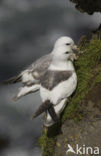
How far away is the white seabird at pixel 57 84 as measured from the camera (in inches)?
55.9

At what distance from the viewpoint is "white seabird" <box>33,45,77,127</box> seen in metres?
1.42

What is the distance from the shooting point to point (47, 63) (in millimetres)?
1577

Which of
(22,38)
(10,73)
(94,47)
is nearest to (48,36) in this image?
(22,38)

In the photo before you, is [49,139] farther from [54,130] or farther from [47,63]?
[47,63]

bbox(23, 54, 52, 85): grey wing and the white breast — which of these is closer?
the white breast

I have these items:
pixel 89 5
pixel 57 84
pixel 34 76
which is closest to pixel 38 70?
pixel 34 76

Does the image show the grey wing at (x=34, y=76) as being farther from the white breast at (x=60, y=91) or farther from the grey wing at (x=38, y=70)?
the white breast at (x=60, y=91)

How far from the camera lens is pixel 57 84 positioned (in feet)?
4.79

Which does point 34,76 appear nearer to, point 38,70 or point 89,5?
point 38,70

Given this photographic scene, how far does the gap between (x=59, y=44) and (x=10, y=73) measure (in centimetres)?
184

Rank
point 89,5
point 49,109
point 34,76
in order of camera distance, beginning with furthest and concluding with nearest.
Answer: point 89,5 < point 34,76 < point 49,109

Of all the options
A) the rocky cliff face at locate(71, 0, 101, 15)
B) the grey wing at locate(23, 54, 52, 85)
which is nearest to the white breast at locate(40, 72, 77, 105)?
the grey wing at locate(23, 54, 52, 85)

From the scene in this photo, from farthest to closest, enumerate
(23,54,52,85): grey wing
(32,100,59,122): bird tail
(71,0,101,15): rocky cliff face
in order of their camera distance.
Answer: (71,0,101,15): rocky cliff face < (23,54,52,85): grey wing < (32,100,59,122): bird tail

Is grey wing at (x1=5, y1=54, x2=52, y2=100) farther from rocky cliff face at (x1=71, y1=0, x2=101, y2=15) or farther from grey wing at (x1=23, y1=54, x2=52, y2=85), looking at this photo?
rocky cliff face at (x1=71, y1=0, x2=101, y2=15)
